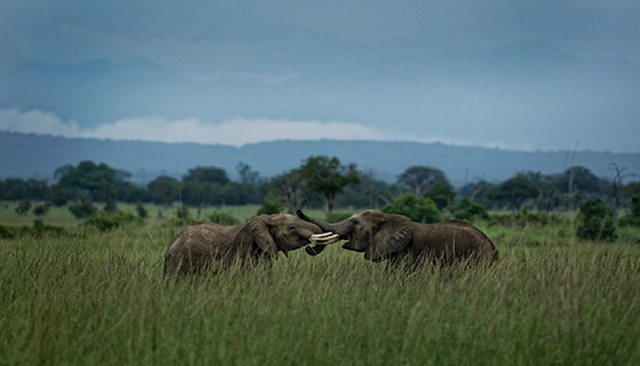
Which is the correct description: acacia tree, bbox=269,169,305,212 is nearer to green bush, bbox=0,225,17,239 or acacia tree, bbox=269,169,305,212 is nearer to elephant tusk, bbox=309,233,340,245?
green bush, bbox=0,225,17,239

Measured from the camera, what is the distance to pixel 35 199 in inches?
3056

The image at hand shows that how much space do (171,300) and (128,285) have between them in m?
0.78

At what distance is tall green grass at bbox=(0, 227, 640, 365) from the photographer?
647 centimetres

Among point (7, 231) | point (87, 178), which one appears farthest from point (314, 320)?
point (87, 178)

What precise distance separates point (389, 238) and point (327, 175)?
32844mm

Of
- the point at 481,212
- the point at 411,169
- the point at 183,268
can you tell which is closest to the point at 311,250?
the point at 183,268

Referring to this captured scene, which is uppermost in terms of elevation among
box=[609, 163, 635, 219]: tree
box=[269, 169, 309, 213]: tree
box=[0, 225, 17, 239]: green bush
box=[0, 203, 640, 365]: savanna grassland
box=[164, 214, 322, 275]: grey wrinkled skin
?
box=[609, 163, 635, 219]: tree

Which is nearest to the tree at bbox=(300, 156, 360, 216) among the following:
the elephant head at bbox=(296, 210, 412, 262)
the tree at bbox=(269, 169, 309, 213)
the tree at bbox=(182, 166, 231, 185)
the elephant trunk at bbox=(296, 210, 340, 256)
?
the tree at bbox=(269, 169, 309, 213)

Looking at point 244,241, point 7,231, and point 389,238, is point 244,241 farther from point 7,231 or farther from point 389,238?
point 7,231

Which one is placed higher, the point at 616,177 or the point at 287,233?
the point at 616,177

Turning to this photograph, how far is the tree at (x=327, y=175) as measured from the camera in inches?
1658

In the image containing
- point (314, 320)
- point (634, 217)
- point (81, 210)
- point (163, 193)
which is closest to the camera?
point (314, 320)

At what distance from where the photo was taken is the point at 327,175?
4250cm

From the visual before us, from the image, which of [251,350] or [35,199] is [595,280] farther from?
[35,199]
